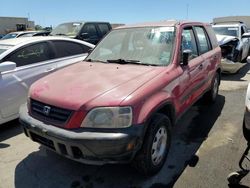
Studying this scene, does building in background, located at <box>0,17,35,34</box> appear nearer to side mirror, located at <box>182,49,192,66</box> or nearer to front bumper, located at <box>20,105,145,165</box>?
side mirror, located at <box>182,49,192,66</box>

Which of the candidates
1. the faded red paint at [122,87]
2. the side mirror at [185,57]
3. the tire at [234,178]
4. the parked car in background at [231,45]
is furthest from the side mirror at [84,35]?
the tire at [234,178]

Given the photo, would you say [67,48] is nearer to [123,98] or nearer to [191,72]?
[191,72]

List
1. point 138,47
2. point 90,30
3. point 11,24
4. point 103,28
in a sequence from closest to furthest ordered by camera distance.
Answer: point 138,47
point 90,30
point 103,28
point 11,24

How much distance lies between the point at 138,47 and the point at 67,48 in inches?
92.6

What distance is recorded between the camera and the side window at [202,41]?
470 centimetres

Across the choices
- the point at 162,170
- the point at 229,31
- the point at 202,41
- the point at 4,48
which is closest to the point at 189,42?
the point at 202,41

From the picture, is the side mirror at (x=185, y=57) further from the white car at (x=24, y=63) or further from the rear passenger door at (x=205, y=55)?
the white car at (x=24, y=63)

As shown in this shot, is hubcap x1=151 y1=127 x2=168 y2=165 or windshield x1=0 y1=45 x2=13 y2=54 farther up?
windshield x1=0 y1=45 x2=13 y2=54

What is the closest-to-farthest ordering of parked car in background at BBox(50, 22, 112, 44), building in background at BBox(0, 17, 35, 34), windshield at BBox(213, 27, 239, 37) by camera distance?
windshield at BBox(213, 27, 239, 37) < parked car in background at BBox(50, 22, 112, 44) < building in background at BBox(0, 17, 35, 34)

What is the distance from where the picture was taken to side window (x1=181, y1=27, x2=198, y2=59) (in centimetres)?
402

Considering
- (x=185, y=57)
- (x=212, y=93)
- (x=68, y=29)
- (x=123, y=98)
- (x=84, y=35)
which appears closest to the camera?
(x=123, y=98)

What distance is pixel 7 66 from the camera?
4301 mm

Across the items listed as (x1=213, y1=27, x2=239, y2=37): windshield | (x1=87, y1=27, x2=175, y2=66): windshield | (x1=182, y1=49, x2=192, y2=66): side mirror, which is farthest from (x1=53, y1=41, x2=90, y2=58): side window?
Answer: (x1=213, y1=27, x2=239, y2=37): windshield

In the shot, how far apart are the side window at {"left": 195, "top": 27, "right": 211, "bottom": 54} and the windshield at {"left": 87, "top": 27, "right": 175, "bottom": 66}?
939mm
